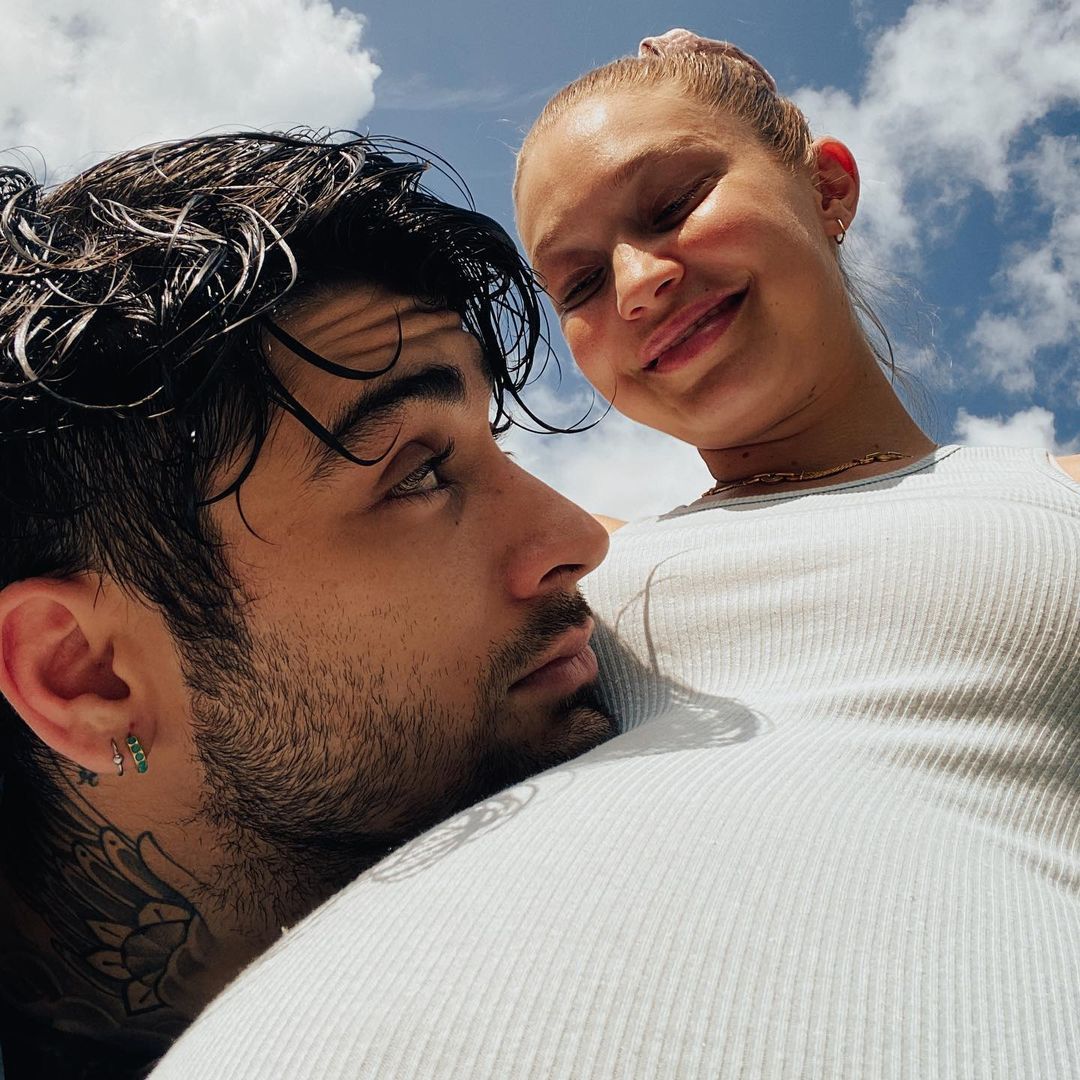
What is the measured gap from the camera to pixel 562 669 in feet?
4.66

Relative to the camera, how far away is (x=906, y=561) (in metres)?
1.42

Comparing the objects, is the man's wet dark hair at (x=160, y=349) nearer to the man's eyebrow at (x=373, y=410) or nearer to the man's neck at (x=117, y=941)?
the man's eyebrow at (x=373, y=410)

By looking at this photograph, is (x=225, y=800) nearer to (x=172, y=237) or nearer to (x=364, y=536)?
(x=364, y=536)

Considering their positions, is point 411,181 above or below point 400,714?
above

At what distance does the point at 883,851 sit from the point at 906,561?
0.63 meters

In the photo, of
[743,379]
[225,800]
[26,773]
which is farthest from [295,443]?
[743,379]

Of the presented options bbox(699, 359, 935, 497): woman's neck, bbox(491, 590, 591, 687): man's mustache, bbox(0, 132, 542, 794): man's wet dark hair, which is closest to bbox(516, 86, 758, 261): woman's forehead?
bbox(699, 359, 935, 497): woman's neck

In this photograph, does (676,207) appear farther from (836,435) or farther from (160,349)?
(160,349)

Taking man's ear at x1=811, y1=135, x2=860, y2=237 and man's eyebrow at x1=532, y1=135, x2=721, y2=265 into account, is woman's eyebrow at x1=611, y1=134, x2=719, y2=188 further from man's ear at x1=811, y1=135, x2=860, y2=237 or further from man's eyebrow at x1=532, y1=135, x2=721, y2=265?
man's ear at x1=811, y1=135, x2=860, y2=237

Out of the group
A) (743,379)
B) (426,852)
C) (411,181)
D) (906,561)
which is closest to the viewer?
(426,852)

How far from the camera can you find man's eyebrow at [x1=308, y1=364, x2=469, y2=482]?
1.34m

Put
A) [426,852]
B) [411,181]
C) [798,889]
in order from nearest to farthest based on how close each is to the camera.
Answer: [798,889] → [426,852] → [411,181]

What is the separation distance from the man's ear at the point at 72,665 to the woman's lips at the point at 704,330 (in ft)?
4.34

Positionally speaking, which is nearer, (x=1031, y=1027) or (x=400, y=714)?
(x=1031, y=1027)
